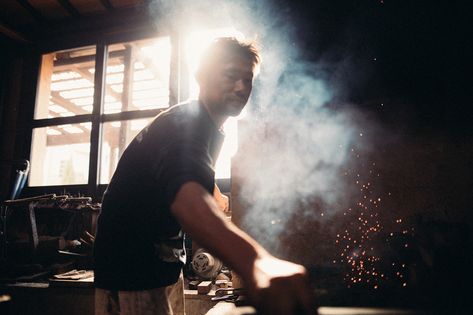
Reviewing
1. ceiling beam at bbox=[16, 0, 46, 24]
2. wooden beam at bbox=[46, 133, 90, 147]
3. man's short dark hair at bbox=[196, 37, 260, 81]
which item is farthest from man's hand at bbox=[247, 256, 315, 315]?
wooden beam at bbox=[46, 133, 90, 147]

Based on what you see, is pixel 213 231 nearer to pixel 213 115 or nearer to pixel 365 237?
pixel 213 115

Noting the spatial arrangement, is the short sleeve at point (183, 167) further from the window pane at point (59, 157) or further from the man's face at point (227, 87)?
the window pane at point (59, 157)

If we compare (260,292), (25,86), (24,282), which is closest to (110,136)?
(25,86)

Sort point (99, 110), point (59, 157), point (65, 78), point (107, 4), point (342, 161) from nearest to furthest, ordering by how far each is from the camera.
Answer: point (342, 161), point (107, 4), point (99, 110), point (59, 157), point (65, 78)

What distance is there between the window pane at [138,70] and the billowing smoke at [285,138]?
9.96 feet

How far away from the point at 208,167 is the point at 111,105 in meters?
9.30

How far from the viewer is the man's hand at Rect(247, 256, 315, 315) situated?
0.83 metres

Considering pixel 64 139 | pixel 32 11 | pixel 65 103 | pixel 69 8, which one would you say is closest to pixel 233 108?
pixel 69 8

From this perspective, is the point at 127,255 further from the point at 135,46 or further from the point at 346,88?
the point at 135,46

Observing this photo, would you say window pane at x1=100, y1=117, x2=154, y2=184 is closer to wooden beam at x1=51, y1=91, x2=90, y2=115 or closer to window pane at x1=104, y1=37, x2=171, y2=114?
window pane at x1=104, y1=37, x2=171, y2=114

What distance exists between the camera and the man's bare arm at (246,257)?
84 centimetres

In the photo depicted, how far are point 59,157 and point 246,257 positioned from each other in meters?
8.73

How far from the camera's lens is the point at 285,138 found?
4230mm

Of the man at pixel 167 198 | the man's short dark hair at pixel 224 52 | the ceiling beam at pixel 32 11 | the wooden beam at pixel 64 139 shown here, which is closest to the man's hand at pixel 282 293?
the man at pixel 167 198
